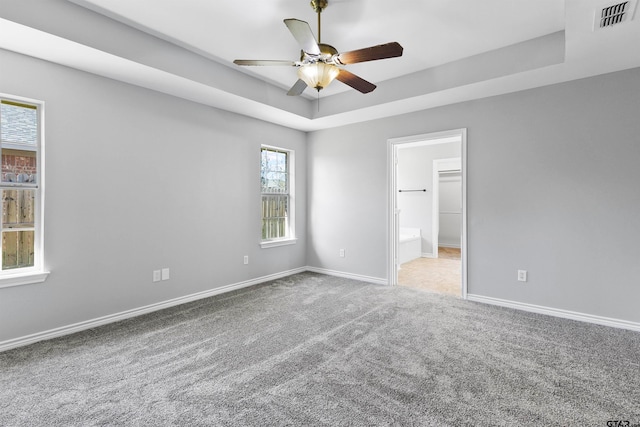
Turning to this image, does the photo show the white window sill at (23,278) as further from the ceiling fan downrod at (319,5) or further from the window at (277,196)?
the ceiling fan downrod at (319,5)

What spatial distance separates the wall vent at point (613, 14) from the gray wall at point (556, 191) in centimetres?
108

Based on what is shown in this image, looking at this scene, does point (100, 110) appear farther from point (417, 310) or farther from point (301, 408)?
point (417, 310)

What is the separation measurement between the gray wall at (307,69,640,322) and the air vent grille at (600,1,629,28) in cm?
108

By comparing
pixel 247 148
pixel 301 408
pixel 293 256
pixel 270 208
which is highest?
pixel 247 148

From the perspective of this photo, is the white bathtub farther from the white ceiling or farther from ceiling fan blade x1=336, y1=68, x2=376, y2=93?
ceiling fan blade x1=336, y1=68, x2=376, y2=93

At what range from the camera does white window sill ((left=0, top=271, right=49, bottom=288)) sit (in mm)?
2494

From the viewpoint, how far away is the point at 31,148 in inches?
106

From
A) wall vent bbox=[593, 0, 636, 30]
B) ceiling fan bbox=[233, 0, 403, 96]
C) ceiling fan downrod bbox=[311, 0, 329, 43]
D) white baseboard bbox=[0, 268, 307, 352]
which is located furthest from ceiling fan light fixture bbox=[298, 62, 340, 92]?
white baseboard bbox=[0, 268, 307, 352]

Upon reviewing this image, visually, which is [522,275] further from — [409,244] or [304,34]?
[304,34]

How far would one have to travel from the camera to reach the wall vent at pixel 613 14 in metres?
2.03

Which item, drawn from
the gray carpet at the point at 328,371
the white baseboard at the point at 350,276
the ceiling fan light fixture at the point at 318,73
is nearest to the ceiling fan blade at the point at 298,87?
the ceiling fan light fixture at the point at 318,73

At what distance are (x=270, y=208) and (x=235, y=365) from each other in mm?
2865

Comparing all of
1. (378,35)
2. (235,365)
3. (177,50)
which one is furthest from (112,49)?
(235,365)

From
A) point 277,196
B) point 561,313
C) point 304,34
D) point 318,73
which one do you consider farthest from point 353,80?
point 561,313
